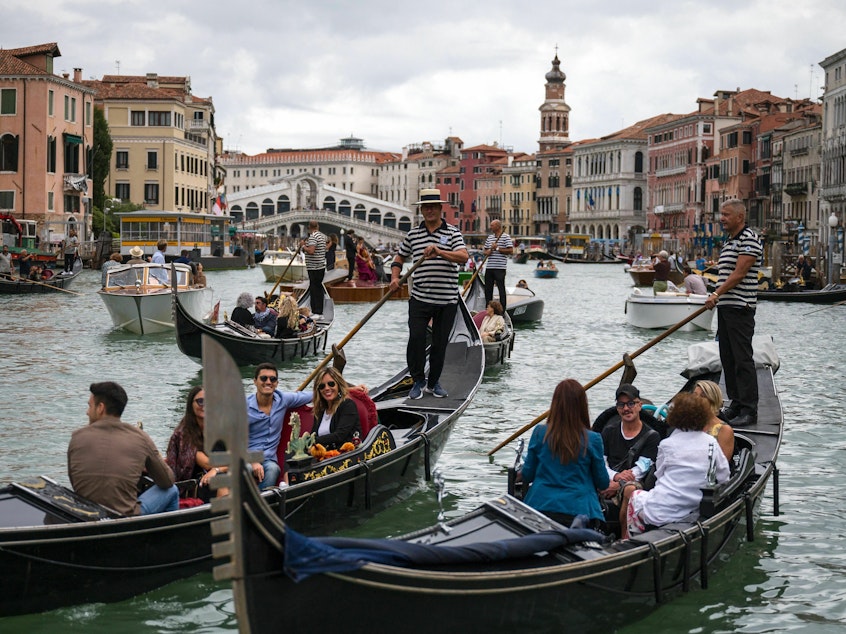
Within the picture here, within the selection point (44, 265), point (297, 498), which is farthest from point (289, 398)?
point (44, 265)

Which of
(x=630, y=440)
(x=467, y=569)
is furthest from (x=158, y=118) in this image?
(x=467, y=569)

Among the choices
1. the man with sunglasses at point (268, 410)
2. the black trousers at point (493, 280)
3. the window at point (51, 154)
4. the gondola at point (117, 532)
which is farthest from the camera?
the window at point (51, 154)

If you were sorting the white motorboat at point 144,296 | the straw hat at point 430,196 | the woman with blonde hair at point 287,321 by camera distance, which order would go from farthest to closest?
the white motorboat at point 144,296 < the woman with blonde hair at point 287,321 < the straw hat at point 430,196

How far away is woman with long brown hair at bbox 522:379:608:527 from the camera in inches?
142

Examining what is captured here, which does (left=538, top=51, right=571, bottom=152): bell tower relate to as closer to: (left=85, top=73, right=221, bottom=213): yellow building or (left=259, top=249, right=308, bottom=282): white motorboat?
(left=85, top=73, right=221, bottom=213): yellow building

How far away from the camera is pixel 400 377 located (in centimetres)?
641

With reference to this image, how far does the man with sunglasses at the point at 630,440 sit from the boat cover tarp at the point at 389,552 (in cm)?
111

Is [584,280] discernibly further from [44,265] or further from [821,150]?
[44,265]

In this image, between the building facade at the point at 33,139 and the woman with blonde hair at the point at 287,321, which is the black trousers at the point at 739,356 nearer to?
the woman with blonde hair at the point at 287,321

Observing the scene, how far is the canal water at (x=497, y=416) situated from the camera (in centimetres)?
397

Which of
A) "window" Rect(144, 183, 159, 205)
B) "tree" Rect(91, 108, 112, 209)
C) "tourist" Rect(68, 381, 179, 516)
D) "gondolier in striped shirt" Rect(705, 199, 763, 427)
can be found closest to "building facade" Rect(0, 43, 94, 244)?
"tree" Rect(91, 108, 112, 209)

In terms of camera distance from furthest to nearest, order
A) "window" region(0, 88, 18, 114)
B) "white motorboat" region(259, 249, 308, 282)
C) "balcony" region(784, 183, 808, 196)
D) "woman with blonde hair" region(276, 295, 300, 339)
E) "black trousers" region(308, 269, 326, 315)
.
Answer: "balcony" region(784, 183, 808, 196) → "window" region(0, 88, 18, 114) → "white motorboat" region(259, 249, 308, 282) → "black trousers" region(308, 269, 326, 315) → "woman with blonde hair" region(276, 295, 300, 339)

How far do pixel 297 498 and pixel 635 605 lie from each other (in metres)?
1.28

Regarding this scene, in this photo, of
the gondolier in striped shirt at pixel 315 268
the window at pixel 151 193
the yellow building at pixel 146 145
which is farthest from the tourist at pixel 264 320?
the window at pixel 151 193
